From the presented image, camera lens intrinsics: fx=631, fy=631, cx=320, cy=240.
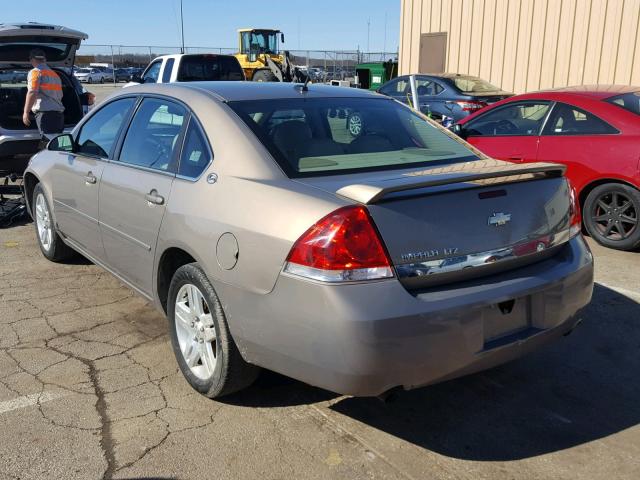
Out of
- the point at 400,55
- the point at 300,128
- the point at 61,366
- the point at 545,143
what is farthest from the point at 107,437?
the point at 400,55

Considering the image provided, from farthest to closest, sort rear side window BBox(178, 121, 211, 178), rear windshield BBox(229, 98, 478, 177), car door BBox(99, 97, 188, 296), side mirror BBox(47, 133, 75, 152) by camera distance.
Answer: side mirror BBox(47, 133, 75, 152) < car door BBox(99, 97, 188, 296) < rear side window BBox(178, 121, 211, 178) < rear windshield BBox(229, 98, 478, 177)

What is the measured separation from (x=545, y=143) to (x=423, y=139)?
3394 millimetres

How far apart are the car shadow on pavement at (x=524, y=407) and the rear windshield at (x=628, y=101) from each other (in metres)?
3.09

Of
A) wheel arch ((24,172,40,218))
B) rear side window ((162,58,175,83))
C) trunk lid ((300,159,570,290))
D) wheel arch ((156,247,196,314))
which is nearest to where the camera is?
trunk lid ((300,159,570,290))

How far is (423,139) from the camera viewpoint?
3.71 m

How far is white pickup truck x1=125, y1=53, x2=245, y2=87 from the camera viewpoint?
41.6 ft

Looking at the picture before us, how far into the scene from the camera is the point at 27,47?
25.6 feet

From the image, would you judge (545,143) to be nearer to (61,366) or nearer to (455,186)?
(455,186)

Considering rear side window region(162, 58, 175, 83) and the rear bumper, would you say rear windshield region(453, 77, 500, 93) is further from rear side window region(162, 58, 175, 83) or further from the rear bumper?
the rear bumper

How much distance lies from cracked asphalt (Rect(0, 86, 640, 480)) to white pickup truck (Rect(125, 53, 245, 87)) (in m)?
9.36

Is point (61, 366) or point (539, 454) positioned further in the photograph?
point (61, 366)

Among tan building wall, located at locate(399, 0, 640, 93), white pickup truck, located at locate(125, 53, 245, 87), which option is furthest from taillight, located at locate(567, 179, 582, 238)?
tan building wall, located at locate(399, 0, 640, 93)

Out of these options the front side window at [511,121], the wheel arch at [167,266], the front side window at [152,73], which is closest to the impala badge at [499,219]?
the wheel arch at [167,266]

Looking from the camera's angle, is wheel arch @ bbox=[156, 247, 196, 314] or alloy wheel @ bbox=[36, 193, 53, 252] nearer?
wheel arch @ bbox=[156, 247, 196, 314]
